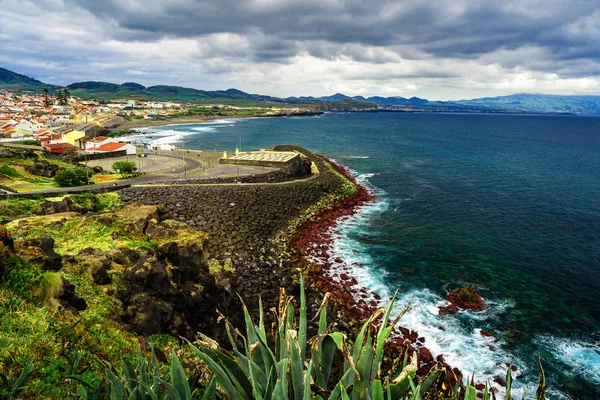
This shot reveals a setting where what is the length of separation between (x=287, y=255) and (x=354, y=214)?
567 inches

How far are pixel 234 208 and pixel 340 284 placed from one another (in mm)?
15326

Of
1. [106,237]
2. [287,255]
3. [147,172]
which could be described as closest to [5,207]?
[106,237]

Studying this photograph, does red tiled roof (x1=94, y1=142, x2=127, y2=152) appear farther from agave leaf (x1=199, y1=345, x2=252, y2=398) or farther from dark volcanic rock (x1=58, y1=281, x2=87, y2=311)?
agave leaf (x1=199, y1=345, x2=252, y2=398)

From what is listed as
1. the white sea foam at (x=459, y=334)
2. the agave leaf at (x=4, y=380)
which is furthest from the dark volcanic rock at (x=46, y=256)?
the white sea foam at (x=459, y=334)

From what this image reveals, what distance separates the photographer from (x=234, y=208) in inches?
1398

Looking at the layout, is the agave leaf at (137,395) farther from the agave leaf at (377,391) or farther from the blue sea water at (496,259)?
the blue sea water at (496,259)

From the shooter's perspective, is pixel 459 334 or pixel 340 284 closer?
pixel 459 334

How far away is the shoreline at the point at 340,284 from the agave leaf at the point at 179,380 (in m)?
10.4

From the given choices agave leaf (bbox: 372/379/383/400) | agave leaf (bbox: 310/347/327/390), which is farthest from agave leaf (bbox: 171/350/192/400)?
agave leaf (bbox: 372/379/383/400)

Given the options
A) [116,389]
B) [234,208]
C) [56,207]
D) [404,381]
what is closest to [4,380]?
[116,389]

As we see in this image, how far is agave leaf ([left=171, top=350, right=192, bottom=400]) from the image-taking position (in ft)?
12.7

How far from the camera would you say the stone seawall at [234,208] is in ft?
97.1

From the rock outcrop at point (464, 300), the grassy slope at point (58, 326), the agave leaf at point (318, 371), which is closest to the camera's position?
the agave leaf at point (318, 371)

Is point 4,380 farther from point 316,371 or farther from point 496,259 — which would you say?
point 496,259
